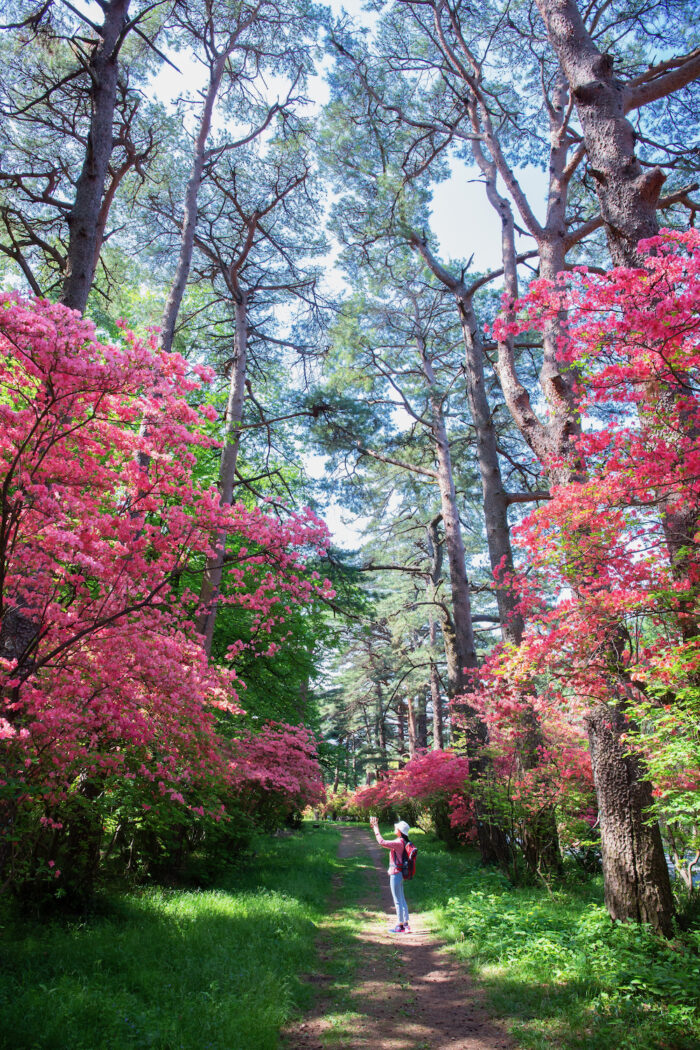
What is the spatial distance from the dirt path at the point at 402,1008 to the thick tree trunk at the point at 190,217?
294 inches

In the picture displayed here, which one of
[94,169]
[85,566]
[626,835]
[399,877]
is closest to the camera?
[85,566]

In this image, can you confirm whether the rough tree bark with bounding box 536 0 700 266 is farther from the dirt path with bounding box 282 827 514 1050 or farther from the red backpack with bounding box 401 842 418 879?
the red backpack with bounding box 401 842 418 879

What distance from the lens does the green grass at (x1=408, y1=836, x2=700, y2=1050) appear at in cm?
332

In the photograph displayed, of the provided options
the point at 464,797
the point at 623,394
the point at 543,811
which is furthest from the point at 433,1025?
the point at 464,797

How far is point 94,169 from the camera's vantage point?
5.70 metres

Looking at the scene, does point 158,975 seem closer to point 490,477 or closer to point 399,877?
point 399,877

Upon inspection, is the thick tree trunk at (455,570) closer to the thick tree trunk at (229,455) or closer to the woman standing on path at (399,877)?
the woman standing on path at (399,877)

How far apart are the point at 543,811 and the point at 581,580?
4.85 m

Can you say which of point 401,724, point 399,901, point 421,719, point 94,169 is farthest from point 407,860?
point 401,724

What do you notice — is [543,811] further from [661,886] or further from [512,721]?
[661,886]

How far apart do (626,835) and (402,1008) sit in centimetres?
236

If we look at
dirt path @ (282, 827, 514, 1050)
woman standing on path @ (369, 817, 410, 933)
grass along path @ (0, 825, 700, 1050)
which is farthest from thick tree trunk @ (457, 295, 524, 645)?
dirt path @ (282, 827, 514, 1050)

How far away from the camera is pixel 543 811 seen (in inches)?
295

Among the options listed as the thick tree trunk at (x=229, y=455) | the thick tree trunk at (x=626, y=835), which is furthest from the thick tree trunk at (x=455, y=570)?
the thick tree trunk at (x=626, y=835)
